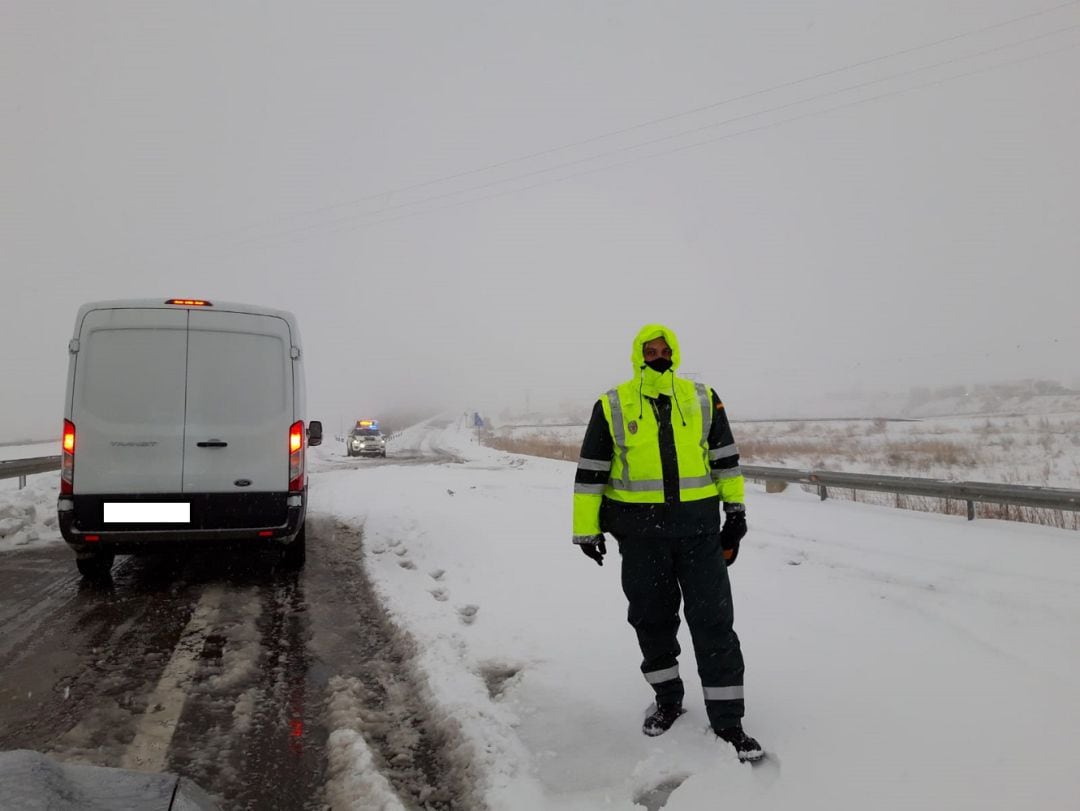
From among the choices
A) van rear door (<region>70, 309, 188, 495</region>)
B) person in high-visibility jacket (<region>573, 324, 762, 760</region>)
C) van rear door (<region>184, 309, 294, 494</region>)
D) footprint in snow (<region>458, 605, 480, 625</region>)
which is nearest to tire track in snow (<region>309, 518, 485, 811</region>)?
footprint in snow (<region>458, 605, 480, 625</region>)

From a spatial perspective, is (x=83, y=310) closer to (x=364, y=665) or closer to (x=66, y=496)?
(x=66, y=496)

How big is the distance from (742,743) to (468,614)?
2686 millimetres

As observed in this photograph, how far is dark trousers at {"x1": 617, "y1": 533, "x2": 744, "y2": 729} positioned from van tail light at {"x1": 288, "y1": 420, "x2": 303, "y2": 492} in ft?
11.8

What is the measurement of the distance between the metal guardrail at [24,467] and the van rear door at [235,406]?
6.97 meters

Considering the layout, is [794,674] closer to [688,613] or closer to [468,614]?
[688,613]

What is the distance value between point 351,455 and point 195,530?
2473cm

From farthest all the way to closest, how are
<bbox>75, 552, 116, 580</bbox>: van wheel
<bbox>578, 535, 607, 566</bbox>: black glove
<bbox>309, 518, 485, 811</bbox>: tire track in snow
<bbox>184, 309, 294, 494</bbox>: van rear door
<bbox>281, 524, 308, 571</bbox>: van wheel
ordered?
<bbox>281, 524, 308, 571</bbox>: van wheel → <bbox>75, 552, 116, 580</bbox>: van wheel → <bbox>184, 309, 294, 494</bbox>: van rear door → <bbox>578, 535, 607, 566</bbox>: black glove → <bbox>309, 518, 485, 811</bbox>: tire track in snow

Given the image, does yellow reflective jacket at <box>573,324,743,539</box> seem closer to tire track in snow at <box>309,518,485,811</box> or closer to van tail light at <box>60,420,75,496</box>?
tire track in snow at <box>309,518,485,811</box>

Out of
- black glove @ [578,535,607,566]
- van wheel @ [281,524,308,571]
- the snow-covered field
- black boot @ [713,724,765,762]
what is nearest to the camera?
black boot @ [713,724,765,762]

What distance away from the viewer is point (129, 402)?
16.8ft

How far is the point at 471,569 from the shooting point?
6273 millimetres

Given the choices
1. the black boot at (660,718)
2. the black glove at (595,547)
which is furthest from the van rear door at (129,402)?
the black boot at (660,718)

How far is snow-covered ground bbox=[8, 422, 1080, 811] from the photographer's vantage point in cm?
257

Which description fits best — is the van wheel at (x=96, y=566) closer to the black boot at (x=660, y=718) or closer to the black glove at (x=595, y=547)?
the black glove at (x=595, y=547)
